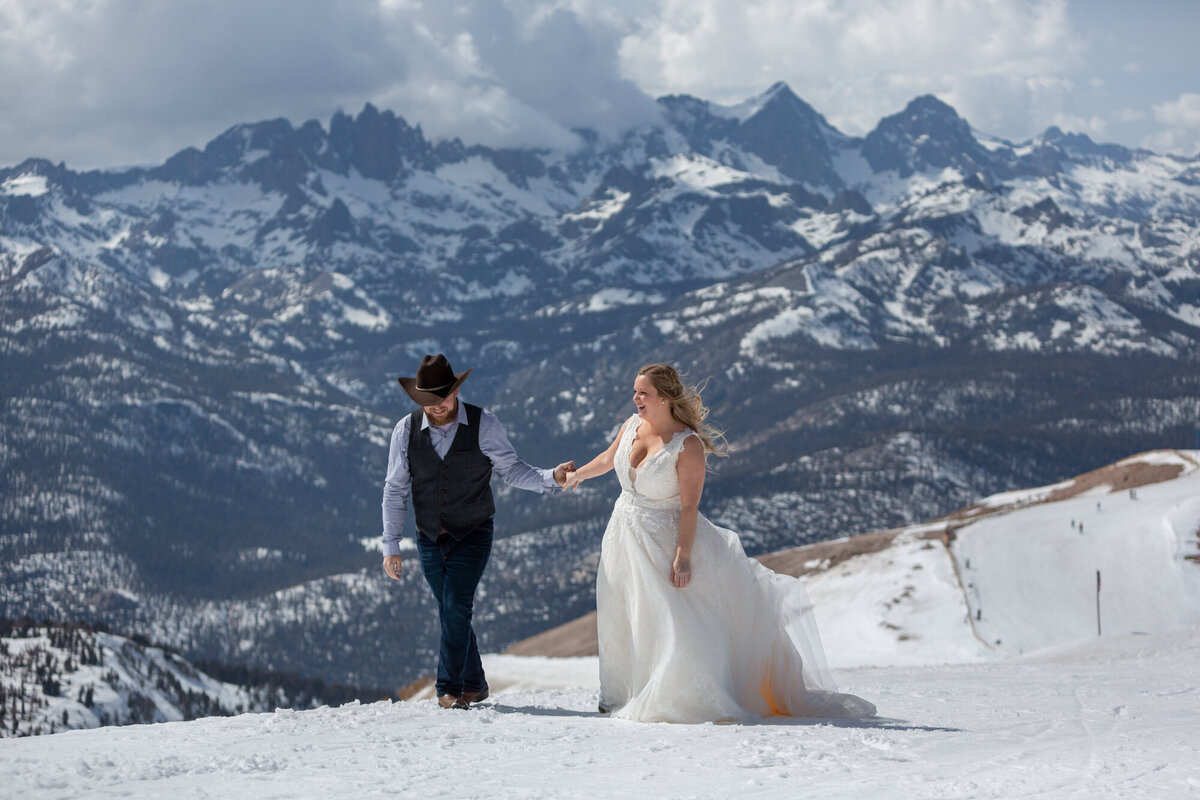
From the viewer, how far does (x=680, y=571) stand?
48.5 feet

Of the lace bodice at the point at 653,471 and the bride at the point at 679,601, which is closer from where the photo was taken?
the bride at the point at 679,601

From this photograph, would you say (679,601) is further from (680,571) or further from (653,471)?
(653,471)

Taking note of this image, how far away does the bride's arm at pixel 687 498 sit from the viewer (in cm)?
1479

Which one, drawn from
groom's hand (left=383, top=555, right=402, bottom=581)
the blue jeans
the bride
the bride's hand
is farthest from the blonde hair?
groom's hand (left=383, top=555, right=402, bottom=581)

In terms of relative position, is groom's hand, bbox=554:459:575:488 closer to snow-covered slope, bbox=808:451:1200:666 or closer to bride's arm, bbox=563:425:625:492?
bride's arm, bbox=563:425:625:492

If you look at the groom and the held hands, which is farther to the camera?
the held hands

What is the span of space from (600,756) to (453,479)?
15.3 feet

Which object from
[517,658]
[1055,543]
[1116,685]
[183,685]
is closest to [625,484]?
[1116,685]

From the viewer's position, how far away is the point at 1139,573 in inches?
2781

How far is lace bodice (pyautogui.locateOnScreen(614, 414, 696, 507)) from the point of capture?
1491cm

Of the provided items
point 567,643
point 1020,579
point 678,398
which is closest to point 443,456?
point 678,398

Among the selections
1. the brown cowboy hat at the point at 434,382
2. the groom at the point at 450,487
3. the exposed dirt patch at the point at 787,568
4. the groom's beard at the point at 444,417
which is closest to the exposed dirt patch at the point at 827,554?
the exposed dirt patch at the point at 787,568

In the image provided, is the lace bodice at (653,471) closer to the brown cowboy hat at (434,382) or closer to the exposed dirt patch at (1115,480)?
the brown cowboy hat at (434,382)

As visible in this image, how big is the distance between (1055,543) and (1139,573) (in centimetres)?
968
